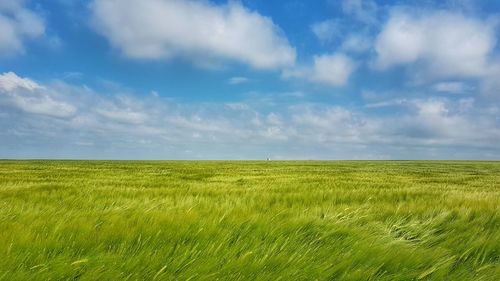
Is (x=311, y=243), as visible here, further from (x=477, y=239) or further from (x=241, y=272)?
(x=477, y=239)

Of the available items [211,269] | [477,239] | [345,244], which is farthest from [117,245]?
[477,239]

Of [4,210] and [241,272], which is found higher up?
[4,210]

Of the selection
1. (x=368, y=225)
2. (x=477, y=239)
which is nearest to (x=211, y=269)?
(x=368, y=225)

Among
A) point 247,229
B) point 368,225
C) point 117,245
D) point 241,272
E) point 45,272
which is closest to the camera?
point 45,272

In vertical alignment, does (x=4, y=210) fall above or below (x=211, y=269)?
above

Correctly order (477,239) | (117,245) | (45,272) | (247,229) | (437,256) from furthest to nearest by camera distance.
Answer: (477,239), (247,229), (437,256), (117,245), (45,272)

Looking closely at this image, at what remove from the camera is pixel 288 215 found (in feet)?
14.1

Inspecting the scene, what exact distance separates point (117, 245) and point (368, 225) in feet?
8.90

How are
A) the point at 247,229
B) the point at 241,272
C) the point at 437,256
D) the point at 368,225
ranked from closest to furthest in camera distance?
the point at 241,272 < the point at 437,256 < the point at 247,229 < the point at 368,225

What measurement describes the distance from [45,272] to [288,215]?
2.58 metres

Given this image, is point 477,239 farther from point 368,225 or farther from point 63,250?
point 63,250

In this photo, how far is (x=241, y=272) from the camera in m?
2.59

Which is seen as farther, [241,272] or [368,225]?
[368,225]

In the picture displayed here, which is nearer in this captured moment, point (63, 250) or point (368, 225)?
point (63, 250)
